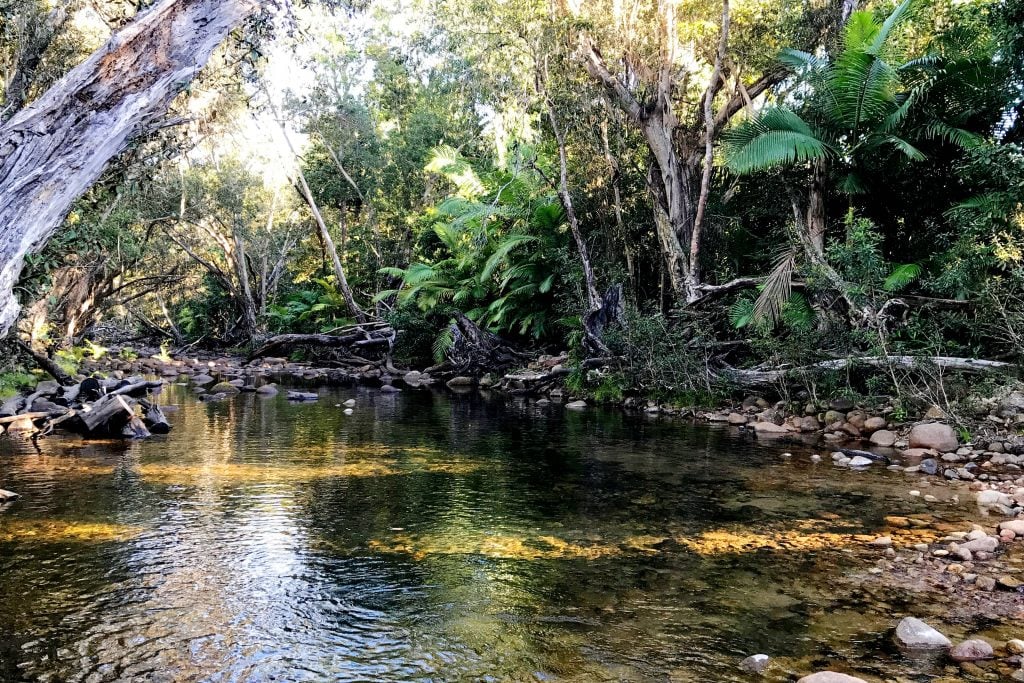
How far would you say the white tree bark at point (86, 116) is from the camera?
4.59 metres

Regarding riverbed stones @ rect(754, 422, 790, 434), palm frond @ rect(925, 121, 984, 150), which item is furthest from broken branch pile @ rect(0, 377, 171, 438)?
palm frond @ rect(925, 121, 984, 150)

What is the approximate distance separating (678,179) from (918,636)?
1288 centimetres

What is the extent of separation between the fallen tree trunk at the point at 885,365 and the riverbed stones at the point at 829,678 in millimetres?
7843

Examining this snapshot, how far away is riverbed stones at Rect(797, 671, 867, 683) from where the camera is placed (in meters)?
3.32

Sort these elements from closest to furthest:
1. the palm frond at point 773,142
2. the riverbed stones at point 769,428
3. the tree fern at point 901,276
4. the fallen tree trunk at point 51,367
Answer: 1. the tree fern at point 901,276
2. the riverbed stones at point 769,428
3. the palm frond at point 773,142
4. the fallen tree trunk at point 51,367

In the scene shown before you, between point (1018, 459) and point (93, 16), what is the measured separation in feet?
51.7

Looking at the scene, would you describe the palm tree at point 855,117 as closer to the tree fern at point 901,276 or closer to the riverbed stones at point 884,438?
the tree fern at point 901,276

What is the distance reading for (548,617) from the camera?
431 centimetres

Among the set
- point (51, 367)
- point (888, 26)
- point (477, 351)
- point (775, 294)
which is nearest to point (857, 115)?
point (888, 26)

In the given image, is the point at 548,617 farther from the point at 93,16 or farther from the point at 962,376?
the point at 93,16

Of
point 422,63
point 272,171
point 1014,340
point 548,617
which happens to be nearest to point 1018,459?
point 1014,340

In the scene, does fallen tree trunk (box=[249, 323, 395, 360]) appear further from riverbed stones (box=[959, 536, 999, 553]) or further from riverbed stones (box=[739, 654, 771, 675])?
riverbed stones (box=[739, 654, 771, 675])

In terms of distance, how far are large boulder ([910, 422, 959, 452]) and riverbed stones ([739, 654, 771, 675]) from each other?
21.8 ft

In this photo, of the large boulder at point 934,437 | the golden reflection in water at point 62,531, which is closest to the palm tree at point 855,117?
the large boulder at point 934,437
